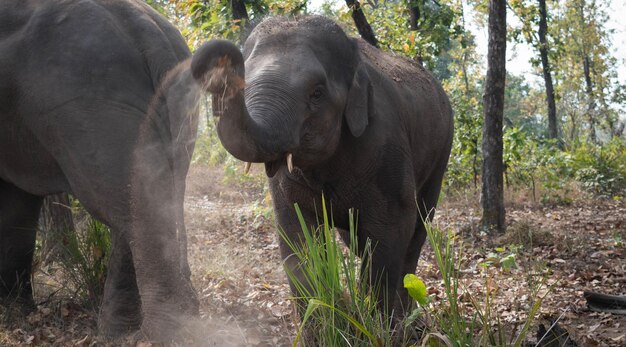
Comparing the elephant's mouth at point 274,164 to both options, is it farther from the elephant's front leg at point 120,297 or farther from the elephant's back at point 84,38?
the elephant's front leg at point 120,297

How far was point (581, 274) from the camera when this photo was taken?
23.7 feet

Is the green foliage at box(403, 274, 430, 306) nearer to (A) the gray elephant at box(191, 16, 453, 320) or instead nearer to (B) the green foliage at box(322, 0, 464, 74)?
(A) the gray elephant at box(191, 16, 453, 320)

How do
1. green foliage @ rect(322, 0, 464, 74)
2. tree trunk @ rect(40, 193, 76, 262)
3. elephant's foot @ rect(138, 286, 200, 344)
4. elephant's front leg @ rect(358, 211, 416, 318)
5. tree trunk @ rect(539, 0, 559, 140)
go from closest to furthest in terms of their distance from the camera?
elephant's foot @ rect(138, 286, 200, 344), elephant's front leg @ rect(358, 211, 416, 318), tree trunk @ rect(40, 193, 76, 262), green foliage @ rect(322, 0, 464, 74), tree trunk @ rect(539, 0, 559, 140)

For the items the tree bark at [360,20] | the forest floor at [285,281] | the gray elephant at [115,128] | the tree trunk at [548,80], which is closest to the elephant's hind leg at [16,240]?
the forest floor at [285,281]

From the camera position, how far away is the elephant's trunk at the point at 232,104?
3.37 meters

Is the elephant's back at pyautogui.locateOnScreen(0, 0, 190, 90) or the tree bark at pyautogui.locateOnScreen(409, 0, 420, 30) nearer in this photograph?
the elephant's back at pyautogui.locateOnScreen(0, 0, 190, 90)

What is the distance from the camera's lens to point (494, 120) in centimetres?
982

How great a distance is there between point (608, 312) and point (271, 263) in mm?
3532

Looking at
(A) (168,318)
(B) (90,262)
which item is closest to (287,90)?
(A) (168,318)

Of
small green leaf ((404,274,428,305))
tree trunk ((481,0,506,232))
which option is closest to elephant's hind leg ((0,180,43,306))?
small green leaf ((404,274,428,305))

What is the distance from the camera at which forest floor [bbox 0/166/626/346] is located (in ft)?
16.2

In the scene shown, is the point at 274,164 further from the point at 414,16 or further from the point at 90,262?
the point at 414,16

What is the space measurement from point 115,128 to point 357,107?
1.38m

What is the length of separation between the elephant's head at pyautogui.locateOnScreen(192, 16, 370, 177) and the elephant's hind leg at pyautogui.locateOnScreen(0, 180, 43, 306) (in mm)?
2236
